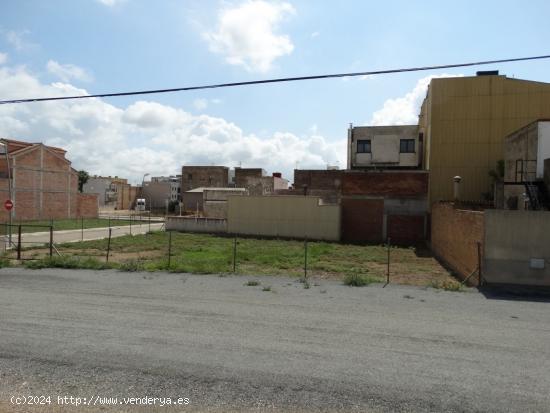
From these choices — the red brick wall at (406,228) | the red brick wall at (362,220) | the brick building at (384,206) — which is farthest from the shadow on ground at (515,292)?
the red brick wall at (362,220)

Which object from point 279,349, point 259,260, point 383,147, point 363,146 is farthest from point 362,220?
point 279,349

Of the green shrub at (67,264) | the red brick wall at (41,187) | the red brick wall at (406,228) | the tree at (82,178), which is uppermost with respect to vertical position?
the tree at (82,178)

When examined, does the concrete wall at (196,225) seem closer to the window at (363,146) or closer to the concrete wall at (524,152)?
the window at (363,146)

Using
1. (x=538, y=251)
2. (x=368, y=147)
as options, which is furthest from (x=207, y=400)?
(x=368, y=147)

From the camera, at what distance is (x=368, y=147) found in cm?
4275

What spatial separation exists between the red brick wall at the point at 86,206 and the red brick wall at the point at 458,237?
45.4 m

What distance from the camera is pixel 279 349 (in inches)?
279

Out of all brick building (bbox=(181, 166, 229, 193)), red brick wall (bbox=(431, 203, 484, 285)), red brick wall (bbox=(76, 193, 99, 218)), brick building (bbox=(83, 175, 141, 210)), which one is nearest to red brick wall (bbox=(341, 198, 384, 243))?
red brick wall (bbox=(431, 203, 484, 285))

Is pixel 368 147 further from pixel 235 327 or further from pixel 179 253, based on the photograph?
pixel 235 327

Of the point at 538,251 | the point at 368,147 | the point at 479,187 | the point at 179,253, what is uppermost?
the point at 368,147

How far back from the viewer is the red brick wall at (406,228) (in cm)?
3222

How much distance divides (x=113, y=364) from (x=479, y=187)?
30307 mm

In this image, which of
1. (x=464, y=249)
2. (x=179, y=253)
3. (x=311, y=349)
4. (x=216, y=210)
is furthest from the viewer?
(x=216, y=210)

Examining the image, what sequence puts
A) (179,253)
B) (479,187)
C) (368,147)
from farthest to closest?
(368,147), (479,187), (179,253)
